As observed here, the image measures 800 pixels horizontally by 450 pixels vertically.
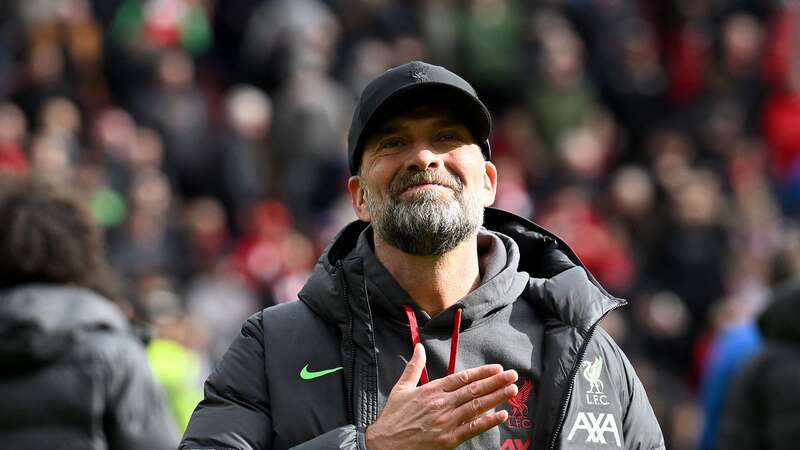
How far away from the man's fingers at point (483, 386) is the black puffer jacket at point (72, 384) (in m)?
2.19

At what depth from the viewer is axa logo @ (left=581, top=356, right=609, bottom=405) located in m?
3.66

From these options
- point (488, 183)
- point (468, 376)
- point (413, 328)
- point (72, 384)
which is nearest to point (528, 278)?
point (488, 183)

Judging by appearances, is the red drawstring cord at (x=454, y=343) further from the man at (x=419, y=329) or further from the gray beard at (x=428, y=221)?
the gray beard at (x=428, y=221)

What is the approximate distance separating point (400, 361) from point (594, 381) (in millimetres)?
498

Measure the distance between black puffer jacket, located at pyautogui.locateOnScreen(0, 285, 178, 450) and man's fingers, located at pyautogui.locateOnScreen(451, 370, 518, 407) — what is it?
219 cm

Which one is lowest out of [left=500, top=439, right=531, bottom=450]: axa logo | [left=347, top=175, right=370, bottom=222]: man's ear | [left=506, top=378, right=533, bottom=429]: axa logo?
[left=500, top=439, right=531, bottom=450]: axa logo

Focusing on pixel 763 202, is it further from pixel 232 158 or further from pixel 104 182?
pixel 104 182

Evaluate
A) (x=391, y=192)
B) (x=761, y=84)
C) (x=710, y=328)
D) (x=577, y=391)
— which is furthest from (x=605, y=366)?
(x=761, y=84)

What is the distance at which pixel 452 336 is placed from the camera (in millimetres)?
3752

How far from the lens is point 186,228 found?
12570mm

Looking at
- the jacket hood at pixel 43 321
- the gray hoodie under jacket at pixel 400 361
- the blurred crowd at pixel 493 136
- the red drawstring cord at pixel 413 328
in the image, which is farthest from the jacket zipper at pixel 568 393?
the blurred crowd at pixel 493 136

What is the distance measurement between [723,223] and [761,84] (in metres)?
2.32

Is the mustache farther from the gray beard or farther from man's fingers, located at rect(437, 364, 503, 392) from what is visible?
man's fingers, located at rect(437, 364, 503, 392)

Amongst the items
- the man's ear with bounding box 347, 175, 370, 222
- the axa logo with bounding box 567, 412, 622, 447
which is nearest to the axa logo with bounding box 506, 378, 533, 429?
the axa logo with bounding box 567, 412, 622, 447
